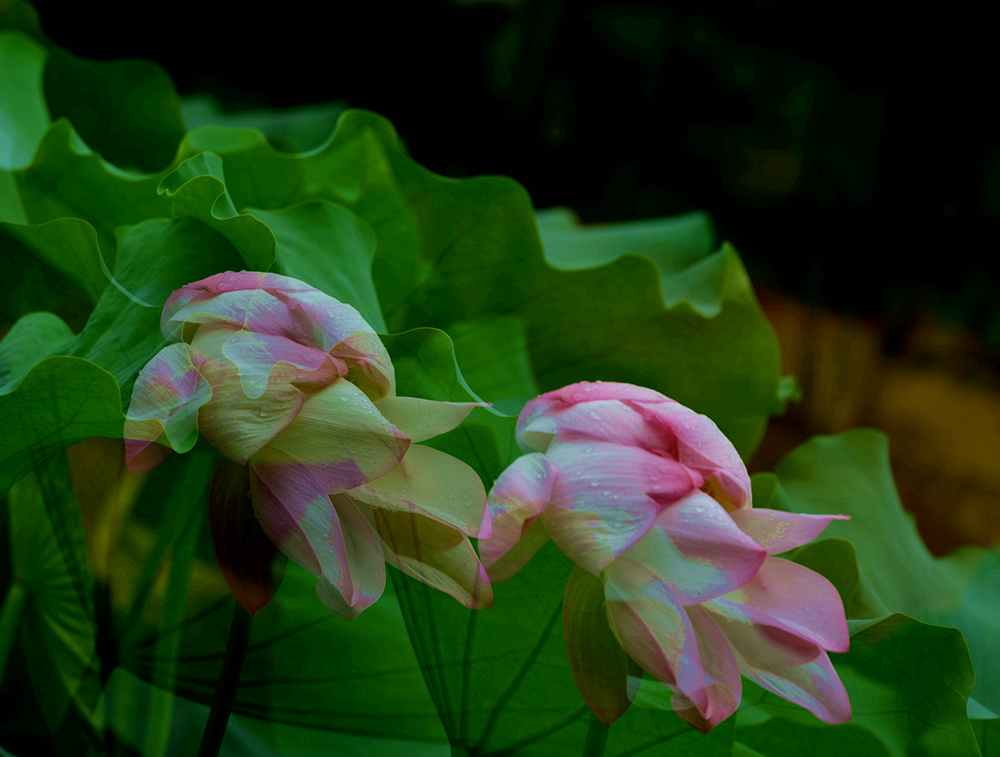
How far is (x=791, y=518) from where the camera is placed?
125mm

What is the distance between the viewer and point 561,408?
0.14 meters

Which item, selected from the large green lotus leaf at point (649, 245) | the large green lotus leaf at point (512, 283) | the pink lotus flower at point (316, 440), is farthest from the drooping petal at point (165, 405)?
the large green lotus leaf at point (649, 245)

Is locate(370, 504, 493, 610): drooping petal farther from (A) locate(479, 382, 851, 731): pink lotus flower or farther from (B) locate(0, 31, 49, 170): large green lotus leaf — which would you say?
(B) locate(0, 31, 49, 170): large green lotus leaf

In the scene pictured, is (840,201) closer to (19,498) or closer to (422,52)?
(422,52)

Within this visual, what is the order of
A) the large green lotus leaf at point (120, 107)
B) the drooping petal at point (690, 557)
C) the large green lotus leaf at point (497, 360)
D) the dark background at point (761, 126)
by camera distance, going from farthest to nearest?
1. the dark background at point (761, 126)
2. the large green lotus leaf at point (120, 107)
3. the large green lotus leaf at point (497, 360)
4. the drooping petal at point (690, 557)

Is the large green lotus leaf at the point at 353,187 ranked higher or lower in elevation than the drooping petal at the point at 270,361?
lower

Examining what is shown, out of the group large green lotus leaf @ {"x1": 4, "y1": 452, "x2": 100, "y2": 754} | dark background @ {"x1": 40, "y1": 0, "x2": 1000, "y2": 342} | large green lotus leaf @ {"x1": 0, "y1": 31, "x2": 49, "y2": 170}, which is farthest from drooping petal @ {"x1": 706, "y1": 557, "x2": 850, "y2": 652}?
dark background @ {"x1": 40, "y1": 0, "x2": 1000, "y2": 342}

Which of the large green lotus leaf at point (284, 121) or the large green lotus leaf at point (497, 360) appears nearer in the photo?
the large green lotus leaf at point (497, 360)

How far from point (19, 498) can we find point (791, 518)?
142mm

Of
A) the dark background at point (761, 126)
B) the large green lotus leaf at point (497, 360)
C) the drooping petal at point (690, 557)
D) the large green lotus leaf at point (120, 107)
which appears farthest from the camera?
the dark background at point (761, 126)

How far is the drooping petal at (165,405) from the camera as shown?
12 cm

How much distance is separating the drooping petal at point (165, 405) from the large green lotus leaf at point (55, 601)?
32 millimetres

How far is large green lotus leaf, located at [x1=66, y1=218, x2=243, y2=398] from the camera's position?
15 cm

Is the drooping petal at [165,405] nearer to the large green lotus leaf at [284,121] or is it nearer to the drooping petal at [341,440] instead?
the drooping petal at [341,440]
